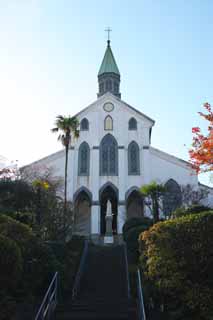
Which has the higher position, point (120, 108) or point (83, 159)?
point (120, 108)

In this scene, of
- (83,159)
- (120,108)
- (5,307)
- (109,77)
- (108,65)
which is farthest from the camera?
(108,65)

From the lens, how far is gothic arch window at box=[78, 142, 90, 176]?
3456 cm

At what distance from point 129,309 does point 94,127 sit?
25595mm

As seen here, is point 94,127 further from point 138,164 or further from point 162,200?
point 162,200

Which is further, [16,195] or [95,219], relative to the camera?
[95,219]

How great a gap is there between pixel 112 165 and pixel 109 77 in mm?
15042

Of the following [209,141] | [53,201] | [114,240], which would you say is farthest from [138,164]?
[209,141]

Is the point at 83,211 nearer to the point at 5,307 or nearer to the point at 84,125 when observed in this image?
the point at 84,125

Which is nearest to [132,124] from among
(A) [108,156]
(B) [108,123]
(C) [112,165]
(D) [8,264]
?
(B) [108,123]

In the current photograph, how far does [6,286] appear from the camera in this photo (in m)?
9.38

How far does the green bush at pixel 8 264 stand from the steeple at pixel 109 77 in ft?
118

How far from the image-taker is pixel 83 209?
35.2 metres

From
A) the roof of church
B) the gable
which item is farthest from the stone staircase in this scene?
the roof of church

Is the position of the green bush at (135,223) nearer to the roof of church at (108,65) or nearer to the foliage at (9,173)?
the foliage at (9,173)
